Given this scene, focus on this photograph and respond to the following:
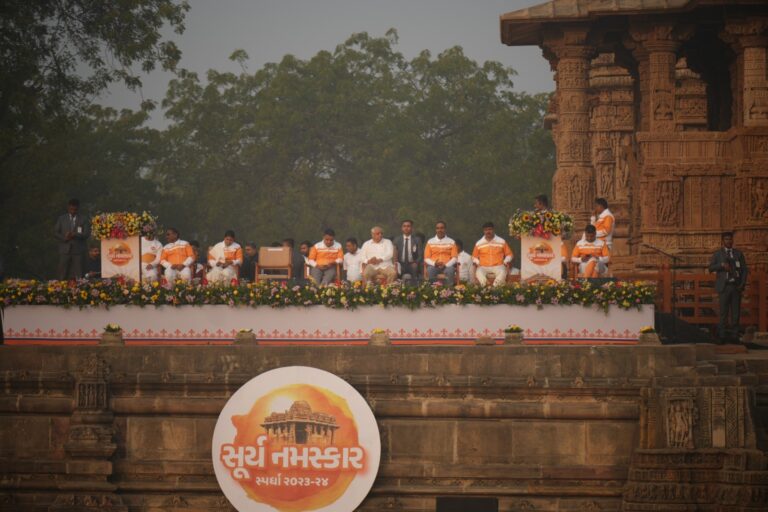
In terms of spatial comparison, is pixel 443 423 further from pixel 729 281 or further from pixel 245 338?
pixel 729 281

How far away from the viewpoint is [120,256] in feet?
78.6

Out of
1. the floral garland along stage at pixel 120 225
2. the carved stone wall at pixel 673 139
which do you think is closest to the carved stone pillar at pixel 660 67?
the carved stone wall at pixel 673 139

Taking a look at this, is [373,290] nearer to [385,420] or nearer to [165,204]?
[385,420]

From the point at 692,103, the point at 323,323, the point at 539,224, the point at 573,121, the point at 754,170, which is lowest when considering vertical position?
the point at 323,323

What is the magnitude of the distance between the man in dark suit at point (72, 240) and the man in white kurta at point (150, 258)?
1028 mm

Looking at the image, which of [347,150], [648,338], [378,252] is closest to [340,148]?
[347,150]

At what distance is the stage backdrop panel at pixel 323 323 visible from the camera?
2217 cm

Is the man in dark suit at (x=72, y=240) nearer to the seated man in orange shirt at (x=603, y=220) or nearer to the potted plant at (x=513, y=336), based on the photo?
the potted plant at (x=513, y=336)

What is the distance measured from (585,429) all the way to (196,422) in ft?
17.8

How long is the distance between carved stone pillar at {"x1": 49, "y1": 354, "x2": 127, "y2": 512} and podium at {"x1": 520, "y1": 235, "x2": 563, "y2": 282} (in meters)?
6.55

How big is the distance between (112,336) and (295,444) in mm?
3161

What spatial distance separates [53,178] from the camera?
146 feet

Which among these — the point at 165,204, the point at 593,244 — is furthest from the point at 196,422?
the point at 165,204

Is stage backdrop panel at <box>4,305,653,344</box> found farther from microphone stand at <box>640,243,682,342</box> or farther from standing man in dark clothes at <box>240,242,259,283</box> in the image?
standing man in dark clothes at <box>240,242,259,283</box>
